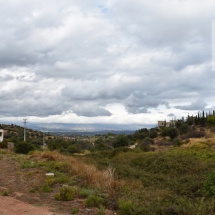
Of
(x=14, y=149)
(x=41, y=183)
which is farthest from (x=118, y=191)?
(x=14, y=149)

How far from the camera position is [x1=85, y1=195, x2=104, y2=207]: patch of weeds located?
8.56 meters

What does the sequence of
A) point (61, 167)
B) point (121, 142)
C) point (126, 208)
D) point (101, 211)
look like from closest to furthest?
1. point (126, 208)
2. point (101, 211)
3. point (61, 167)
4. point (121, 142)

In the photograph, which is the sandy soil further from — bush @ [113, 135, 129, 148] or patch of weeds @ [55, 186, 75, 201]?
bush @ [113, 135, 129, 148]

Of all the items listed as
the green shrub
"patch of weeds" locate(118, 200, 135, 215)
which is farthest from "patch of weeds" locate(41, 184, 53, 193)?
the green shrub

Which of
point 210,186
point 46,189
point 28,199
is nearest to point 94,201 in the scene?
point 28,199

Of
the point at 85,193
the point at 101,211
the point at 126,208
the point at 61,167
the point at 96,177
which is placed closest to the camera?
the point at 126,208

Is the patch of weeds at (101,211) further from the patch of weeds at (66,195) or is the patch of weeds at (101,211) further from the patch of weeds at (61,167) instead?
the patch of weeds at (61,167)

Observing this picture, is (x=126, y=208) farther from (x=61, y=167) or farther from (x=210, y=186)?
(x=61, y=167)

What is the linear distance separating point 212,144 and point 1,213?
28.4m

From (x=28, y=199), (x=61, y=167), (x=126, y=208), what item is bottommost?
(x=28, y=199)

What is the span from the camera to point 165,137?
5938 centimetres

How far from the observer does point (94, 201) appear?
8.73 m

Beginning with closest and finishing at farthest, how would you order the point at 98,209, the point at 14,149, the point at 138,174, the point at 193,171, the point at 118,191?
the point at 98,209
the point at 118,191
the point at 138,174
the point at 193,171
the point at 14,149

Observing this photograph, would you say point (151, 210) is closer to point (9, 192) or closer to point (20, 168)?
point (9, 192)
